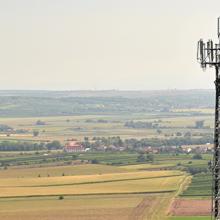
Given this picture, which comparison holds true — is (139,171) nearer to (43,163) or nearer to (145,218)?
(43,163)

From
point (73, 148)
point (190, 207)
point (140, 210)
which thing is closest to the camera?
point (140, 210)

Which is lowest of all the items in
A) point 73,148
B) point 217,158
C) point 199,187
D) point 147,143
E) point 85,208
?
point 199,187

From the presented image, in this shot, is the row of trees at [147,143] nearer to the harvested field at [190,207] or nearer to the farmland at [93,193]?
the farmland at [93,193]

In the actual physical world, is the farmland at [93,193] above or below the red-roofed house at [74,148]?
below

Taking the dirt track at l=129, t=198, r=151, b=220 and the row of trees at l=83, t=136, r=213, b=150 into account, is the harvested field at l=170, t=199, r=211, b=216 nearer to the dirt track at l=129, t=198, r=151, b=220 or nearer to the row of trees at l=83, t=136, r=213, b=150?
the dirt track at l=129, t=198, r=151, b=220

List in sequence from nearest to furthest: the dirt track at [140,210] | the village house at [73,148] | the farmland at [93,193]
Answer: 1. the dirt track at [140,210]
2. the farmland at [93,193]
3. the village house at [73,148]

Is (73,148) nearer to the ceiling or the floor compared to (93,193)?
nearer to the ceiling

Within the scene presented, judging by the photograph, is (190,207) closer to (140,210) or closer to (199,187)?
(140,210)

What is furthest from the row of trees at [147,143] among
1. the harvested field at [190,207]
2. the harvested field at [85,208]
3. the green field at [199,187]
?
the harvested field at [190,207]

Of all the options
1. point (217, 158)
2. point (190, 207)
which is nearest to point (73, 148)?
point (190, 207)
